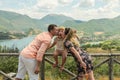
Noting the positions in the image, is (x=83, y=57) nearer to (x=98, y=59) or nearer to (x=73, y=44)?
(x=73, y=44)

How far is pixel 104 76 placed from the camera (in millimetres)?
9703

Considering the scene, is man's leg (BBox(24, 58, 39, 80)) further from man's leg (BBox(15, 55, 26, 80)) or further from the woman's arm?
the woman's arm

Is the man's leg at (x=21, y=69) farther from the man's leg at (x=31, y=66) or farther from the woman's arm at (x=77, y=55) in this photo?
the woman's arm at (x=77, y=55)

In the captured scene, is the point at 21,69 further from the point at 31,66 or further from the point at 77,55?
the point at 77,55

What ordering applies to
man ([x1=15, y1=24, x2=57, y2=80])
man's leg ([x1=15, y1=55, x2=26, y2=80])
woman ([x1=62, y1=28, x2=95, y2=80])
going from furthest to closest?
man's leg ([x1=15, y1=55, x2=26, y2=80]), woman ([x1=62, y1=28, x2=95, y2=80]), man ([x1=15, y1=24, x2=57, y2=80])

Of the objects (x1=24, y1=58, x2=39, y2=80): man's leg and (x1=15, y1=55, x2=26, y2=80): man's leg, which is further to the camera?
(x1=15, y1=55, x2=26, y2=80): man's leg

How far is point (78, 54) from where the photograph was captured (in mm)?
6887

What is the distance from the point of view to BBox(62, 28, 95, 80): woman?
681 cm

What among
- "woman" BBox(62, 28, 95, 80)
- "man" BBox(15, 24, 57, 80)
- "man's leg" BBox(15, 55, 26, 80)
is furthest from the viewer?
"man's leg" BBox(15, 55, 26, 80)

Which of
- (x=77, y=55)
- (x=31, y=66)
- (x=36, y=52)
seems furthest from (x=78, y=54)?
(x=31, y=66)

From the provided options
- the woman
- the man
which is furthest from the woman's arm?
the man

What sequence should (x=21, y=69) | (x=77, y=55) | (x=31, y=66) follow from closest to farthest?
1. (x=31, y=66)
2. (x=77, y=55)
3. (x=21, y=69)

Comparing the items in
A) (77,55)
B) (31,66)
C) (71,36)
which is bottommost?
(31,66)

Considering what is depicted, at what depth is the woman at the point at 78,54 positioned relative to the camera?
6.81 metres
